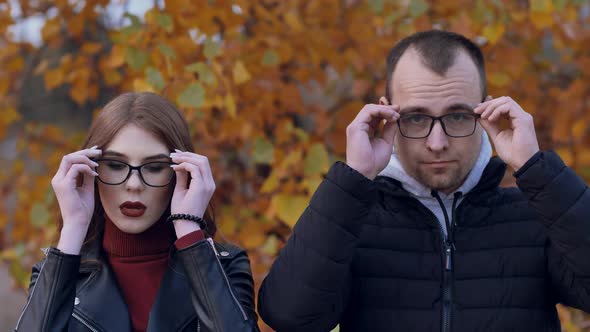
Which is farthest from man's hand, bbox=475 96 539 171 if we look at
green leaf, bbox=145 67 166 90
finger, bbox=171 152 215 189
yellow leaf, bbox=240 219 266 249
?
yellow leaf, bbox=240 219 266 249

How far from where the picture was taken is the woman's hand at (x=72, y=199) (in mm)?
2297

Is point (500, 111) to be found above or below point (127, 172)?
above

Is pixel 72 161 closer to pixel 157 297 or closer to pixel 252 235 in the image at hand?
pixel 157 297

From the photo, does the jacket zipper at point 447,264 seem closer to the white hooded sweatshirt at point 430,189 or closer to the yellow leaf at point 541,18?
the white hooded sweatshirt at point 430,189

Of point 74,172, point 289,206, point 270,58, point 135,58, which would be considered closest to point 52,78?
point 135,58

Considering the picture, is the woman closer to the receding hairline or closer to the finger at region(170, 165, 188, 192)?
the finger at region(170, 165, 188, 192)

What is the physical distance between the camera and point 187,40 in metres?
3.57

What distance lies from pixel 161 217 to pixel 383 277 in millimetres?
662

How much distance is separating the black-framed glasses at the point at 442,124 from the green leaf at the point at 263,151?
57.1 inches

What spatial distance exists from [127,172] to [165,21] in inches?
50.5

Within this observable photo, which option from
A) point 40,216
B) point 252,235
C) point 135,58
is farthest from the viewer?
point 40,216

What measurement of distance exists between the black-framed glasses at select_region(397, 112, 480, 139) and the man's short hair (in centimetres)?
12

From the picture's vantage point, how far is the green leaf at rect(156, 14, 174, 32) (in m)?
3.47

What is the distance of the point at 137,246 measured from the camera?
2438 millimetres
